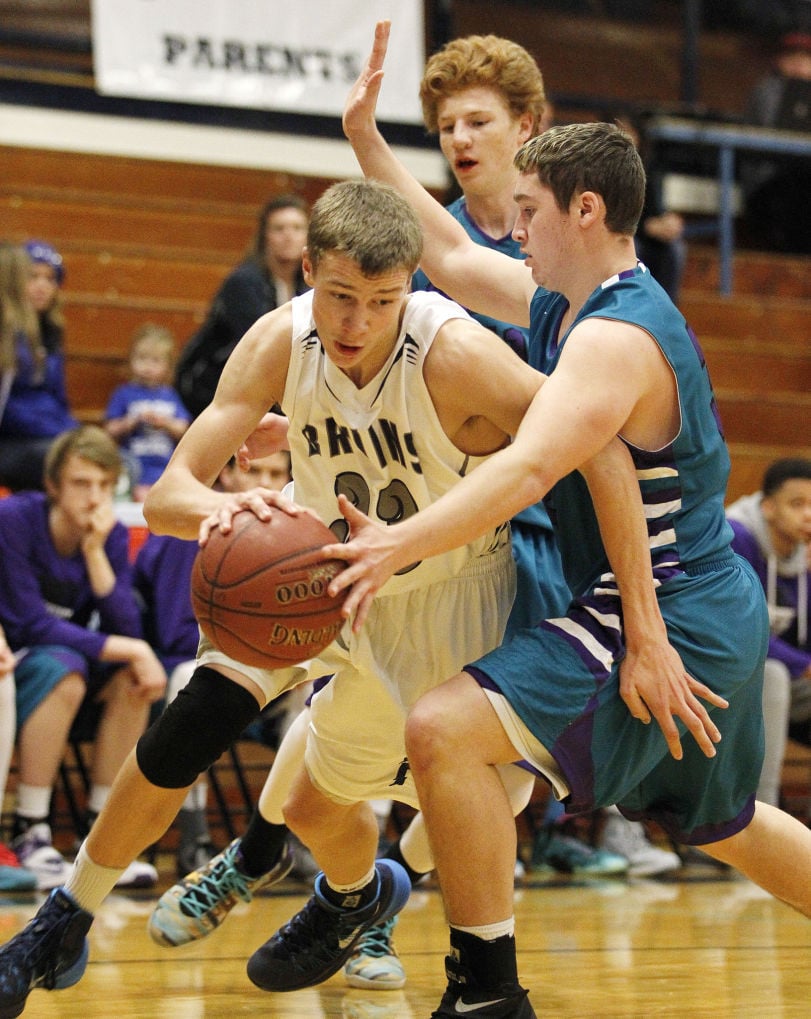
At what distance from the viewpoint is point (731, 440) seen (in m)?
8.41

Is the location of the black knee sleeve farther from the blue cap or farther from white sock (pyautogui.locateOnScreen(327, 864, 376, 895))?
the blue cap

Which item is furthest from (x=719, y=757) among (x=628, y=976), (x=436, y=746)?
(x=628, y=976)

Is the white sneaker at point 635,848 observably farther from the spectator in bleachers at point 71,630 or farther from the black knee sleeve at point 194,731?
the black knee sleeve at point 194,731

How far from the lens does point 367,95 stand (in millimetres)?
3234

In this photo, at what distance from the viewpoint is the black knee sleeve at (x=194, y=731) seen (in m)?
2.85

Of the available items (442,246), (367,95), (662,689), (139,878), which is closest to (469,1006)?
(662,689)

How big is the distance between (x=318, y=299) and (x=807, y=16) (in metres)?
10.2

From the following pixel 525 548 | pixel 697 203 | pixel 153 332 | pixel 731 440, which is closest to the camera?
pixel 525 548

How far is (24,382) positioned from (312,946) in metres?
3.63

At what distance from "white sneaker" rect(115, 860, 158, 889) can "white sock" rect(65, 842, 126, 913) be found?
6.20 ft

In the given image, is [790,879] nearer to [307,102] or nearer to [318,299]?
[318,299]

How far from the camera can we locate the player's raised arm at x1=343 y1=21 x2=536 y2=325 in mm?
3254

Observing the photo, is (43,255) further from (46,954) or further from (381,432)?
(46,954)

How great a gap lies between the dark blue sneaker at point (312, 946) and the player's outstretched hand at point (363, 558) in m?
1.21
